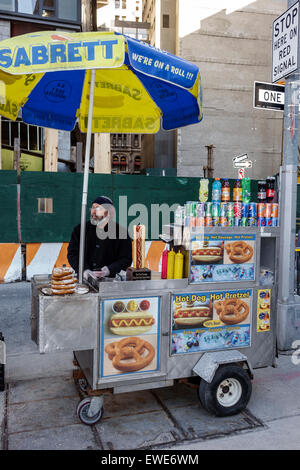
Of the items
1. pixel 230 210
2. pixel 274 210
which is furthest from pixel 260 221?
pixel 230 210

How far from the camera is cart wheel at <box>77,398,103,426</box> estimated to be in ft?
12.2

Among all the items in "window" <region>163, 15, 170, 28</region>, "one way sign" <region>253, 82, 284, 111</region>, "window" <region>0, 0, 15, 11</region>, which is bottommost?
"one way sign" <region>253, 82, 284, 111</region>

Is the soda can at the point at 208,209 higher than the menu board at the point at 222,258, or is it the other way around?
the soda can at the point at 208,209

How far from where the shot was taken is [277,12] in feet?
Result: 98.4

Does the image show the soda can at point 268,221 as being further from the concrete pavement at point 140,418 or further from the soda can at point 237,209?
the concrete pavement at point 140,418

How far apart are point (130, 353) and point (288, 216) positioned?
3344 mm

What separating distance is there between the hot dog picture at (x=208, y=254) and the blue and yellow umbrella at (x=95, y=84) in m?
1.29

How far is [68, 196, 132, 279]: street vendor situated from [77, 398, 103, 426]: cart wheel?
4.97 ft

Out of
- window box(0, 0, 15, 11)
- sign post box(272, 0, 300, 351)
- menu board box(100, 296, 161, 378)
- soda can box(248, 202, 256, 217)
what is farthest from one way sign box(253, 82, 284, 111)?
window box(0, 0, 15, 11)

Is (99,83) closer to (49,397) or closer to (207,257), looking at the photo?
(207,257)

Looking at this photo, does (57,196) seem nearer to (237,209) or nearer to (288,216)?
(288,216)

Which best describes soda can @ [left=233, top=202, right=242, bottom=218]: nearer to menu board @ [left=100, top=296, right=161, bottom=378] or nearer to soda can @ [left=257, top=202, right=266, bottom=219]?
soda can @ [left=257, top=202, right=266, bottom=219]

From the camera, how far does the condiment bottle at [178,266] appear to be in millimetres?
3998

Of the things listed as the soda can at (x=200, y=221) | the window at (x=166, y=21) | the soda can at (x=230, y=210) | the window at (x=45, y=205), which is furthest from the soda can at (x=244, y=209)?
the window at (x=166, y=21)
